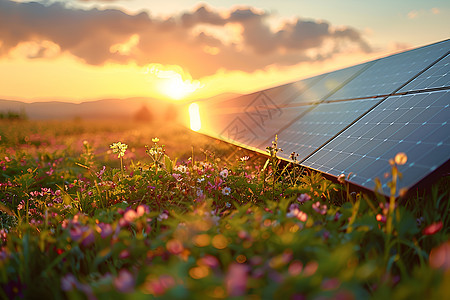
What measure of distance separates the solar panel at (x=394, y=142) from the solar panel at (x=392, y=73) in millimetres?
1047

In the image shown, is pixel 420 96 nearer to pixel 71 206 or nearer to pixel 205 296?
pixel 205 296

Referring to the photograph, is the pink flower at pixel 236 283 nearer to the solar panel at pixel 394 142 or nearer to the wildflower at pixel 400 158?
the wildflower at pixel 400 158

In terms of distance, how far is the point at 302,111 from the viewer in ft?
24.8

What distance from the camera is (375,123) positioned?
452 centimetres

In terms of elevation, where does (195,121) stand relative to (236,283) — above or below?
above

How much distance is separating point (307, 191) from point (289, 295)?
2.47 meters

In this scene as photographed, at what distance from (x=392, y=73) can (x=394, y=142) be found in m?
3.71

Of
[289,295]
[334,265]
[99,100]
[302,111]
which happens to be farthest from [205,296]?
[99,100]

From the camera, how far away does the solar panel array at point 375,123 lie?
3.27 m

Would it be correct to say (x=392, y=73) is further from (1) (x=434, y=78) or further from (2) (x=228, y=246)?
(2) (x=228, y=246)

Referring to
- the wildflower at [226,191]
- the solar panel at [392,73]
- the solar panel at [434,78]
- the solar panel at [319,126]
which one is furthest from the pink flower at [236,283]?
the solar panel at [392,73]

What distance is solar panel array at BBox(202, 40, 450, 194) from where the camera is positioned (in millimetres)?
3268

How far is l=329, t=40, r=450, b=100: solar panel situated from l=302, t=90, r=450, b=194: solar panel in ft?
3.44

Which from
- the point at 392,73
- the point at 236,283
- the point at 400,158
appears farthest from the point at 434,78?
the point at 236,283
